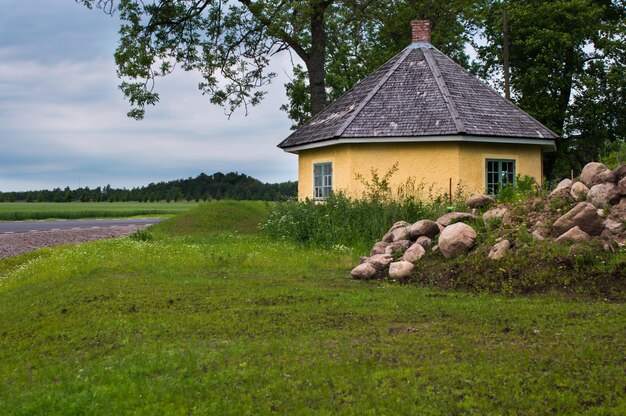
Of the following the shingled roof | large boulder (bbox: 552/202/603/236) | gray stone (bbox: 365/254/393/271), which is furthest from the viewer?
the shingled roof

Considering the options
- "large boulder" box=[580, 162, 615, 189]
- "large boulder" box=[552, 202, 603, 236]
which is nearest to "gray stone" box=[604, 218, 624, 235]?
"large boulder" box=[552, 202, 603, 236]

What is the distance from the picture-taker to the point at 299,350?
25.8ft

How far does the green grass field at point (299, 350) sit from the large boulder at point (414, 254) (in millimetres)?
1683

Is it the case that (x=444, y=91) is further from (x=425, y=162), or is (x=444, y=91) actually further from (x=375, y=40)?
(x=375, y=40)

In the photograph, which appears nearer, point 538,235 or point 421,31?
point 538,235

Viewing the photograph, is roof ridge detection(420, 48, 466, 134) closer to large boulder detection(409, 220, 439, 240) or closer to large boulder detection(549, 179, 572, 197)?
large boulder detection(549, 179, 572, 197)

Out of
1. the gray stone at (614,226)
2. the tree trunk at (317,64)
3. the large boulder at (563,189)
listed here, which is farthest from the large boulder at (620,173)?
the tree trunk at (317,64)

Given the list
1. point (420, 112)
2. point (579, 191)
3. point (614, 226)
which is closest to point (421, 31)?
point (420, 112)

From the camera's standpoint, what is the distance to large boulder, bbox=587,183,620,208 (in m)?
13.2

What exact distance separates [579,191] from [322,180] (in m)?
12.7

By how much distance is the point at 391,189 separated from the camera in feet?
77.5

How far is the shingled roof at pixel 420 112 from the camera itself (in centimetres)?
2289

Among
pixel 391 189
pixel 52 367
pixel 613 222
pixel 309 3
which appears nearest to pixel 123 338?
pixel 52 367

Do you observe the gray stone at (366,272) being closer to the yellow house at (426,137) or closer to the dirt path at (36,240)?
the yellow house at (426,137)
